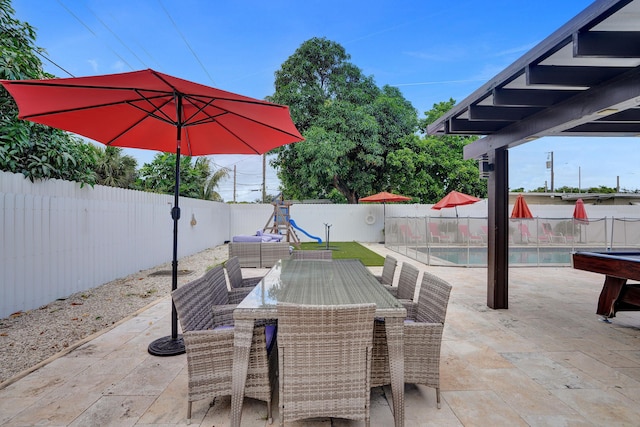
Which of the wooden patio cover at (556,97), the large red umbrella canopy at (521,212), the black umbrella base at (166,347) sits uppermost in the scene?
the wooden patio cover at (556,97)

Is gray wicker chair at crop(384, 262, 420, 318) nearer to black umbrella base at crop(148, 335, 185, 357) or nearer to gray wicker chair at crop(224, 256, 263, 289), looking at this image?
gray wicker chair at crop(224, 256, 263, 289)

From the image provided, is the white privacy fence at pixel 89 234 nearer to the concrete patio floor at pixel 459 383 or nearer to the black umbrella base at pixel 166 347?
the concrete patio floor at pixel 459 383

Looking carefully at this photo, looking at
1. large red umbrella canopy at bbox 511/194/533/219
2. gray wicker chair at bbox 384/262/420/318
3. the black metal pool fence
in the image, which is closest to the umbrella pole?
gray wicker chair at bbox 384/262/420/318

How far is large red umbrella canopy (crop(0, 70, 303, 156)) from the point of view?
2301 millimetres

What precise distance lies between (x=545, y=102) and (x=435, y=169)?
12.5 metres

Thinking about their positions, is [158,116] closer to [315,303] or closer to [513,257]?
[315,303]

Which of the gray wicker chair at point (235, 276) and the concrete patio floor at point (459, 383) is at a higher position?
the gray wicker chair at point (235, 276)

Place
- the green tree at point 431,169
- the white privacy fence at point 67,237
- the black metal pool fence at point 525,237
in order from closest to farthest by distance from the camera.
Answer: the white privacy fence at point 67,237, the black metal pool fence at point 525,237, the green tree at point 431,169

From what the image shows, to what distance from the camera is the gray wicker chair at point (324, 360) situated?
1.73 m

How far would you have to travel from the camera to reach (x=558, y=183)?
35125 mm

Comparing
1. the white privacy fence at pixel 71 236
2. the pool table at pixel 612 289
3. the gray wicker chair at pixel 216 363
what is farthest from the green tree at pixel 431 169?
the gray wicker chair at pixel 216 363

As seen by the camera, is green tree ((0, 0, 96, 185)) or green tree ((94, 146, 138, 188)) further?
green tree ((94, 146, 138, 188))

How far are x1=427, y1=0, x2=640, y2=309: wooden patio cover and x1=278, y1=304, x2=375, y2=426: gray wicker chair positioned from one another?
94.3 inches

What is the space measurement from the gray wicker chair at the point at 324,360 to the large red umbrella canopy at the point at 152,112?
1698 mm
